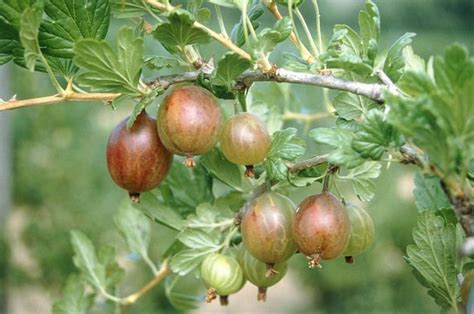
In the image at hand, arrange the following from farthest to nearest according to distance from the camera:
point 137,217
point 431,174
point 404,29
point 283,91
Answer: point 404,29
point 283,91
point 137,217
point 431,174

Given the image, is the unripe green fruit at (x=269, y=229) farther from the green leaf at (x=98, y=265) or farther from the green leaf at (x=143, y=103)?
the green leaf at (x=98, y=265)

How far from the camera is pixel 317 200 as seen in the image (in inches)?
21.7

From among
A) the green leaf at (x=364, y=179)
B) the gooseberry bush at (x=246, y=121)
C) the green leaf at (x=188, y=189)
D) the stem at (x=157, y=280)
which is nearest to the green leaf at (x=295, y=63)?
the gooseberry bush at (x=246, y=121)

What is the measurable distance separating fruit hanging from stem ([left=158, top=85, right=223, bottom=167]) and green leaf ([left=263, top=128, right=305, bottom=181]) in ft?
0.17

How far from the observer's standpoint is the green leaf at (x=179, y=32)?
0.49 metres

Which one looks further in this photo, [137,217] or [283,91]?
[283,91]

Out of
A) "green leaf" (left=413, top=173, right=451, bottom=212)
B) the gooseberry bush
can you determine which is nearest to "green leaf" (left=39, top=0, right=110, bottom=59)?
the gooseberry bush

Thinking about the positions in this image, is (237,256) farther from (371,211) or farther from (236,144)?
(371,211)

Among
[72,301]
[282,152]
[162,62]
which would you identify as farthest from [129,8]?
[72,301]

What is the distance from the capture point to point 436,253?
0.57 metres

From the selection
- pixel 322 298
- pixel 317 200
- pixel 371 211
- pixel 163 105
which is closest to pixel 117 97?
pixel 163 105

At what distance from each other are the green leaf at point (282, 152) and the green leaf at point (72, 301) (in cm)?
34

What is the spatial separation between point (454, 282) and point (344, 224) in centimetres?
Answer: 10

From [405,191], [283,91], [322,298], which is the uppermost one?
[283,91]
